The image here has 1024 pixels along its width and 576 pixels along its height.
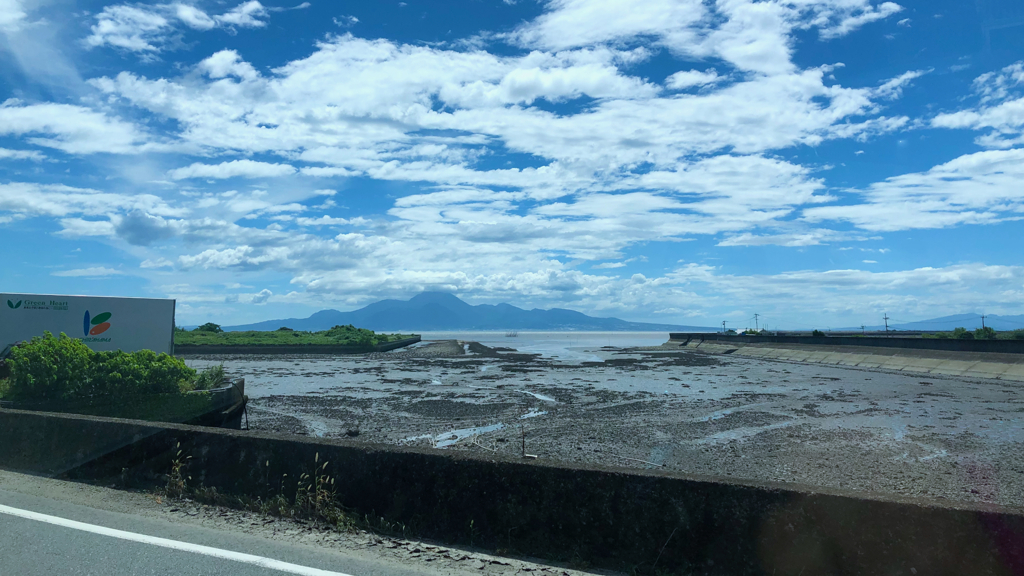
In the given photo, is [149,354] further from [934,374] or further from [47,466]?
[934,374]

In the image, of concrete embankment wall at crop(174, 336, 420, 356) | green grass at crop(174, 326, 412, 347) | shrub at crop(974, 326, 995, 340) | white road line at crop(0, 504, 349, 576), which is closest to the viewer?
white road line at crop(0, 504, 349, 576)

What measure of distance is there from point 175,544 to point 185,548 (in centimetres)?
17

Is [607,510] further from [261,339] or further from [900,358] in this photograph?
[261,339]

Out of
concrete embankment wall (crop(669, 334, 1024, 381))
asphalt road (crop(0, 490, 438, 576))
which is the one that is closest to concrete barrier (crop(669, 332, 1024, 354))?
concrete embankment wall (crop(669, 334, 1024, 381))

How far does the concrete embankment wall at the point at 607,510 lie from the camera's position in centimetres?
462

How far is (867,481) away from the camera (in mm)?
12383

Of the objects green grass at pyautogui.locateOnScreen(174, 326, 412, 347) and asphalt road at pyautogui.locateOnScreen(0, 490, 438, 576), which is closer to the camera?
asphalt road at pyautogui.locateOnScreen(0, 490, 438, 576)

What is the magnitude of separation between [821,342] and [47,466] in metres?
64.9

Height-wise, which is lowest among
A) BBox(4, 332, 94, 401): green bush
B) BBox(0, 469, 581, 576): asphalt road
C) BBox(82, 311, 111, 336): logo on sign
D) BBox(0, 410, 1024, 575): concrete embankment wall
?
BBox(0, 469, 581, 576): asphalt road

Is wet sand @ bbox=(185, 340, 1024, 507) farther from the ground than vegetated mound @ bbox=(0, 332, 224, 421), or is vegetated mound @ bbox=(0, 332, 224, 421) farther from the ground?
vegetated mound @ bbox=(0, 332, 224, 421)

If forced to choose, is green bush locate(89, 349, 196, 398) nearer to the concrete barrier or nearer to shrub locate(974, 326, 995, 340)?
the concrete barrier

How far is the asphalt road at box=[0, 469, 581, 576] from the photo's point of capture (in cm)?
533

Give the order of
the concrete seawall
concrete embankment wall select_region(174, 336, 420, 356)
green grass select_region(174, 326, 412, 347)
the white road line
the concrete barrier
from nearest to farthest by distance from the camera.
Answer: the white road line → the concrete seawall → the concrete barrier → concrete embankment wall select_region(174, 336, 420, 356) → green grass select_region(174, 326, 412, 347)

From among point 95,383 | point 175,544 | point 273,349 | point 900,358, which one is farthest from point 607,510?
point 273,349
